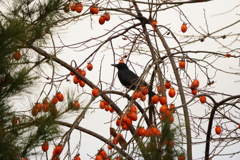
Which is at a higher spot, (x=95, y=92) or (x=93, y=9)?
(x=93, y=9)

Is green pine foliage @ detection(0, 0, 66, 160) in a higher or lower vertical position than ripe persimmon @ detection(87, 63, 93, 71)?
lower

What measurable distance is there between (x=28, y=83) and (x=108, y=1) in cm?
146

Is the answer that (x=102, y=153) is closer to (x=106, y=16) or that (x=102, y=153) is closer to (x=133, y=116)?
(x=133, y=116)

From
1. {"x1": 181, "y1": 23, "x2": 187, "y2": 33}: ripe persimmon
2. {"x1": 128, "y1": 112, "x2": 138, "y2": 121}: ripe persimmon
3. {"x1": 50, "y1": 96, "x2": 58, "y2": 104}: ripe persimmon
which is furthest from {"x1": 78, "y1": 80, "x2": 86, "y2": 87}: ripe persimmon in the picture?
{"x1": 181, "y1": 23, "x2": 187, "y2": 33}: ripe persimmon

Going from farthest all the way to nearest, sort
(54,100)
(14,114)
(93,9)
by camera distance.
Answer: (93,9) → (54,100) → (14,114)

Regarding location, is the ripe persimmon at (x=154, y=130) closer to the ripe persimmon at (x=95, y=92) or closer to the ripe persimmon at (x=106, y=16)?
the ripe persimmon at (x=95, y=92)

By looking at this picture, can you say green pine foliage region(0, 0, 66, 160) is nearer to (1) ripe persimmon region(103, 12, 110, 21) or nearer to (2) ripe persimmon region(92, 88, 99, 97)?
(2) ripe persimmon region(92, 88, 99, 97)

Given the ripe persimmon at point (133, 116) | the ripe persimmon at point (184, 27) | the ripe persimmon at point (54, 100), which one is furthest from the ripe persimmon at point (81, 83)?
the ripe persimmon at point (184, 27)

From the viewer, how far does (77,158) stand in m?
2.46

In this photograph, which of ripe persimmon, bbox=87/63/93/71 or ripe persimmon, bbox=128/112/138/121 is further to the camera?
ripe persimmon, bbox=87/63/93/71

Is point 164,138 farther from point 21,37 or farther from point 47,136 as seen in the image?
point 21,37

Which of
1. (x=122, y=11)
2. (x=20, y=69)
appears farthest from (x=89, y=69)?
(x=20, y=69)

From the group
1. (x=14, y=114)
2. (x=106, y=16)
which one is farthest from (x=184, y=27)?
(x=14, y=114)

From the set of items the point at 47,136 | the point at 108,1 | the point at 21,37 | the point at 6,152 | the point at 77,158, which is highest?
the point at 108,1
